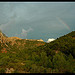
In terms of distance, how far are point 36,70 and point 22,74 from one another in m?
3.07

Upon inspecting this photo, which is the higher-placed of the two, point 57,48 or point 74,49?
point 74,49

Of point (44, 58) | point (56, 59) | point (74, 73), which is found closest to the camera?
point (74, 73)

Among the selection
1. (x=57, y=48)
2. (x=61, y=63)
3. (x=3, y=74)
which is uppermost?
(x=61, y=63)

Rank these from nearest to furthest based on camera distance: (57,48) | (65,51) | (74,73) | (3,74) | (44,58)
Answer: (74,73) → (3,74) → (44,58) → (65,51) → (57,48)

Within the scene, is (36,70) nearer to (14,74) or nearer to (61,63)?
(14,74)

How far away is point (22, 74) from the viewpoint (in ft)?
57.0

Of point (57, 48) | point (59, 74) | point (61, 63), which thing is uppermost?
point (59, 74)

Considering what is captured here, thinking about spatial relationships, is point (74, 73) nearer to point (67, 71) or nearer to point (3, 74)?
point (67, 71)

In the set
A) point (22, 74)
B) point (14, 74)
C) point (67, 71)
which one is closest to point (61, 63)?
point (67, 71)

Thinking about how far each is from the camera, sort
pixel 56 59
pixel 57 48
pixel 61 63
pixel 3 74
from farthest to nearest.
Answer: pixel 57 48, pixel 56 59, pixel 61 63, pixel 3 74

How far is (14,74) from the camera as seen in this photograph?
17.4 m

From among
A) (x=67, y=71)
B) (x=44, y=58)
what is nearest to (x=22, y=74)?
(x=67, y=71)

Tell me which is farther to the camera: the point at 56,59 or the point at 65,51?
the point at 65,51

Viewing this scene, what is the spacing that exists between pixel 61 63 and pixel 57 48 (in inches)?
551
